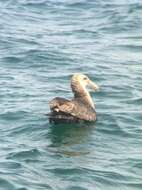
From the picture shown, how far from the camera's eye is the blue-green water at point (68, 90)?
11995mm

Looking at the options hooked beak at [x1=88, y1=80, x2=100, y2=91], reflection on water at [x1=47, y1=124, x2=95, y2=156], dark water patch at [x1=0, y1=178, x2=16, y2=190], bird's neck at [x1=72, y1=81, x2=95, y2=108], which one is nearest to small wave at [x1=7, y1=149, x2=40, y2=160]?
reflection on water at [x1=47, y1=124, x2=95, y2=156]

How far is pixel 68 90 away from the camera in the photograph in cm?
1723

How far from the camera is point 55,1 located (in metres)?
28.0

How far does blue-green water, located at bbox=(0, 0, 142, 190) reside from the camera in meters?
12.0

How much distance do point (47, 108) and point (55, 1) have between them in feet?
41.7

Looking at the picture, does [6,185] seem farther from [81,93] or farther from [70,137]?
[81,93]

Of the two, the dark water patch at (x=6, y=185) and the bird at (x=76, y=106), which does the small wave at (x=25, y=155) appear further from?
the bird at (x=76, y=106)

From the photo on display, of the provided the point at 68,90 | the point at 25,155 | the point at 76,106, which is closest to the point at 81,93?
the point at 76,106

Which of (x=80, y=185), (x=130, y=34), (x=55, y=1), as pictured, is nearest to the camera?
(x=80, y=185)

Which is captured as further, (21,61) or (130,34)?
(130,34)

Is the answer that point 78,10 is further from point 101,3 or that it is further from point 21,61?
point 21,61

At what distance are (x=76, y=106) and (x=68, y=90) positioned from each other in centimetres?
265

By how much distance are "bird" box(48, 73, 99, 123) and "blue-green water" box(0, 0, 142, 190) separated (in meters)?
0.20

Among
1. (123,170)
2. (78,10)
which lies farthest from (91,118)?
(78,10)
